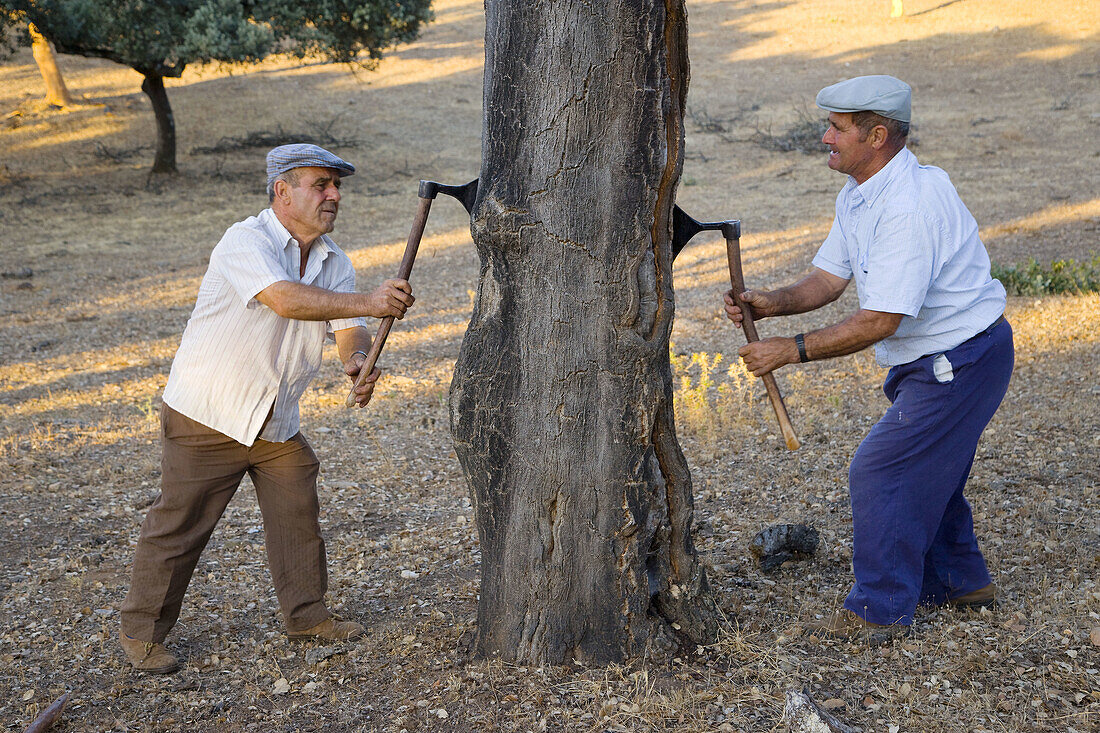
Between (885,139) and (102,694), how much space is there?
3261 millimetres

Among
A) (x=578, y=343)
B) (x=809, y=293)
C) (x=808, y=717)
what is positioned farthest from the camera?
(x=809, y=293)

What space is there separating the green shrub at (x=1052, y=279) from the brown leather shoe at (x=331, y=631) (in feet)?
20.4

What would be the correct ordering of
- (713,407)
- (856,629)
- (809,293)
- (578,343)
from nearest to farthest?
(578,343)
(856,629)
(809,293)
(713,407)

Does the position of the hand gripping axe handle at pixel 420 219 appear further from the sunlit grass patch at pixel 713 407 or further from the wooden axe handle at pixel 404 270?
the sunlit grass patch at pixel 713 407

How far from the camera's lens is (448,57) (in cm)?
2541

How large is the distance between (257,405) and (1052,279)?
6.83 m

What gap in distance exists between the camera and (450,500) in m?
5.23

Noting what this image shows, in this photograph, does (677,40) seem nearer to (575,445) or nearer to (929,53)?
(575,445)

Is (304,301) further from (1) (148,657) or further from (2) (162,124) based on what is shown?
(2) (162,124)

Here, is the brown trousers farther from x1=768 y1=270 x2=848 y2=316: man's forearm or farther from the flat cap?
x1=768 y1=270 x2=848 y2=316: man's forearm

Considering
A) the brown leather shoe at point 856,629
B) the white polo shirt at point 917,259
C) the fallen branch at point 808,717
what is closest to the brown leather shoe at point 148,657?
the fallen branch at point 808,717

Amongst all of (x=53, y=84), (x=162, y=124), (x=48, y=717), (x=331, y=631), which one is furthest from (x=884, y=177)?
(x=53, y=84)

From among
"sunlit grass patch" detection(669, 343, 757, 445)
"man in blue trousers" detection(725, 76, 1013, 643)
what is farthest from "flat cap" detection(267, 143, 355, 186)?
"sunlit grass patch" detection(669, 343, 757, 445)

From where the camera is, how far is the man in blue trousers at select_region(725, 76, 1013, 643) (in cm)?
302
